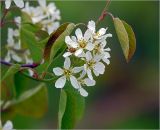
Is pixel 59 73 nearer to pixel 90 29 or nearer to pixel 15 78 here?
pixel 90 29

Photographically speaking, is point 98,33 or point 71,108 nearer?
point 98,33

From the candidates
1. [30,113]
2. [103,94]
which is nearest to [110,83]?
[103,94]

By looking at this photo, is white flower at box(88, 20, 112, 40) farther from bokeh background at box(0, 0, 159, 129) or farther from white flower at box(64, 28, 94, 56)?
bokeh background at box(0, 0, 159, 129)

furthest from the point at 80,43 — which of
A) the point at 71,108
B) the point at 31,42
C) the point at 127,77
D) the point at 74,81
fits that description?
the point at 127,77

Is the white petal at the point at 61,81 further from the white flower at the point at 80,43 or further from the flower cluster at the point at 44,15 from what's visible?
the flower cluster at the point at 44,15

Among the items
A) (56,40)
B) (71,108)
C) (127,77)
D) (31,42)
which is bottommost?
(127,77)

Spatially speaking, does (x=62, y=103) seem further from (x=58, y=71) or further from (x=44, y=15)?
(x=44, y=15)
